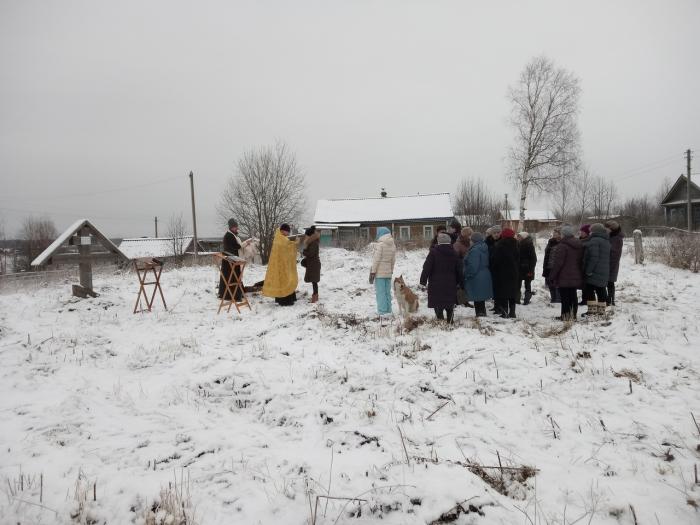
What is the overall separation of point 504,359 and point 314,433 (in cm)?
273

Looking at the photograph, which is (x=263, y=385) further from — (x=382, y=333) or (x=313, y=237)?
(x=313, y=237)

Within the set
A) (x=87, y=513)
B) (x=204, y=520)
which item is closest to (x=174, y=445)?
(x=87, y=513)

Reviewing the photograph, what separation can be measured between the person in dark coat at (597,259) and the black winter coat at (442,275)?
7.84ft

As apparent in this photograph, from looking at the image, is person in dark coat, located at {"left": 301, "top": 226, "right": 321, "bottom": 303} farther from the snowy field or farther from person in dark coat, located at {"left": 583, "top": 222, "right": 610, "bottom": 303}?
person in dark coat, located at {"left": 583, "top": 222, "right": 610, "bottom": 303}

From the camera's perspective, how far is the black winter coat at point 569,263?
651cm

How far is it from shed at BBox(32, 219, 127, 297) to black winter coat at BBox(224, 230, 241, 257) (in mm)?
2914

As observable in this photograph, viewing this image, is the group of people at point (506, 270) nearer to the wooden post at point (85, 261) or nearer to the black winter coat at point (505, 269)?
the black winter coat at point (505, 269)

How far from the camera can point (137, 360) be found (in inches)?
205

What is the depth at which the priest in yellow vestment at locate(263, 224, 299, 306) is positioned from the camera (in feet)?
27.9

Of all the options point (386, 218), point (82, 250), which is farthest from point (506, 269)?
point (386, 218)

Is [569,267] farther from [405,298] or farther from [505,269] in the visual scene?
[405,298]

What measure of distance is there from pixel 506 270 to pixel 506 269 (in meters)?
0.02

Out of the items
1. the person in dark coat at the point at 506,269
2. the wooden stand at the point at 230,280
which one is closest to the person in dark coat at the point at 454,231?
the person in dark coat at the point at 506,269

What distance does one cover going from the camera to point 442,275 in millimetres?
6707
